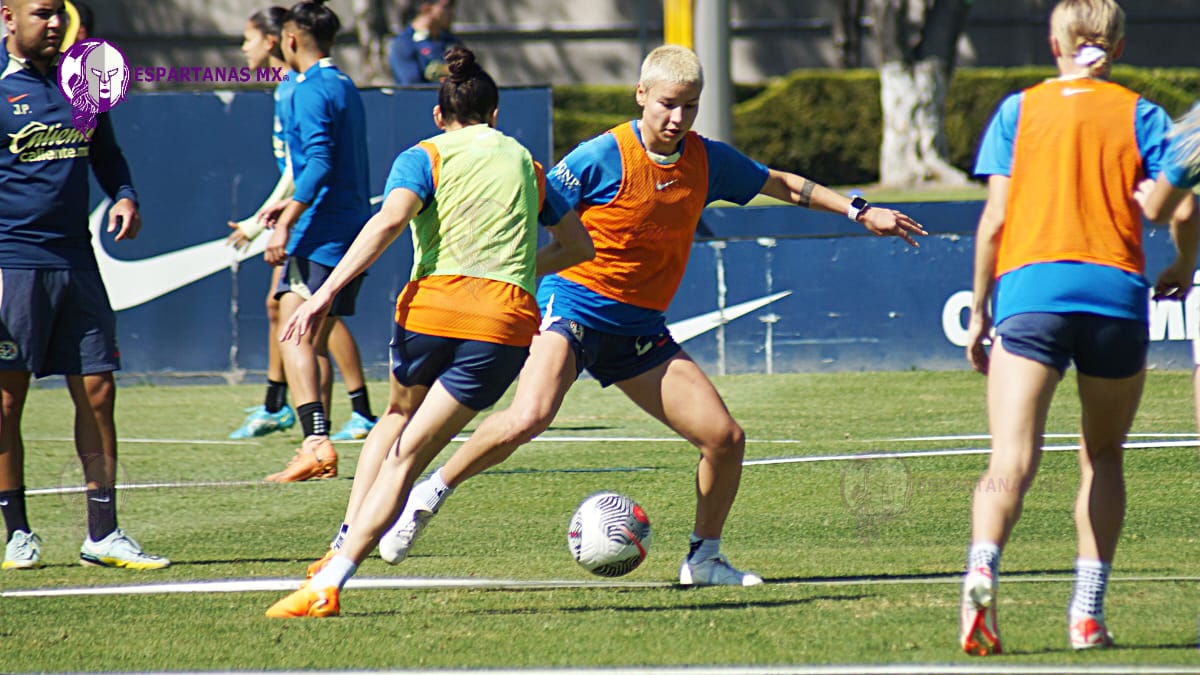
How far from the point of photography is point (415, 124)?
38.0 ft

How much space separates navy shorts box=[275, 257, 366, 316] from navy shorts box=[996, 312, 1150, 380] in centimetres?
482

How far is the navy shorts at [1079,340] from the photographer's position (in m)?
4.37

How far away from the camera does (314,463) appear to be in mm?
7770

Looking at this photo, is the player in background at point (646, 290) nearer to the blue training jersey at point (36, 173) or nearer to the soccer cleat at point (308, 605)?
the soccer cleat at point (308, 605)

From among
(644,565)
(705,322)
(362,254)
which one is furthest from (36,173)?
(705,322)

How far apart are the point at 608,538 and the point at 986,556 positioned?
1615 mm

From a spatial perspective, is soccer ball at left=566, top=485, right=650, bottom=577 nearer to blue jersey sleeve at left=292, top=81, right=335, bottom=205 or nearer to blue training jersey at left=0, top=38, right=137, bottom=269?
blue training jersey at left=0, top=38, right=137, bottom=269

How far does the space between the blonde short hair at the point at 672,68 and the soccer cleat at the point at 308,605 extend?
195 cm

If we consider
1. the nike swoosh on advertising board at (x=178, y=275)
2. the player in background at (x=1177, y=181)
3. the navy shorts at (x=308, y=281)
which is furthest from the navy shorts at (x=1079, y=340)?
the nike swoosh on advertising board at (x=178, y=275)

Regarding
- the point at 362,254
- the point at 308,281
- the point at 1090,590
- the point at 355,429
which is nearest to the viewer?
the point at 1090,590

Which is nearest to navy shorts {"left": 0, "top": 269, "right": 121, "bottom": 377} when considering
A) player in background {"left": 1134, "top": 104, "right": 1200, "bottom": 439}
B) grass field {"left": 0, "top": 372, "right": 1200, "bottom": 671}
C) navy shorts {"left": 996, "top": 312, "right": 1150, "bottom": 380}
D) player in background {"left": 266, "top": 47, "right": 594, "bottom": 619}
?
grass field {"left": 0, "top": 372, "right": 1200, "bottom": 671}

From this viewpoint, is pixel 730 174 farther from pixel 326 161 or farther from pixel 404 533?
pixel 326 161

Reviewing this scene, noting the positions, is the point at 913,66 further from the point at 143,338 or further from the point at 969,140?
the point at 143,338

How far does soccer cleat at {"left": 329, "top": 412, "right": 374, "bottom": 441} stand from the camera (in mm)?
9352
